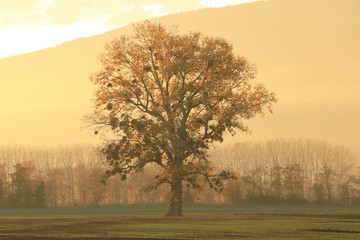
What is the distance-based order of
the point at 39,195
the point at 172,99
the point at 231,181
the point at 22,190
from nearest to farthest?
the point at 172,99
the point at 231,181
the point at 22,190
the point at 39,195

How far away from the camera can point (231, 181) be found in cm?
10788

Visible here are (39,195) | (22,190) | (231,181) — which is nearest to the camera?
(231,181)

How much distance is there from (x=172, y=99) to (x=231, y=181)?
152ft

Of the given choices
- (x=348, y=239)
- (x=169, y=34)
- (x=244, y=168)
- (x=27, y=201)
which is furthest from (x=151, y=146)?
(x=244, y=168)

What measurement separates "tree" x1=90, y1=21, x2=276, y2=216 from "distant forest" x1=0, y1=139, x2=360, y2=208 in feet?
16.0

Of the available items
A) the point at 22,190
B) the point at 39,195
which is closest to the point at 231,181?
the point at 39,195

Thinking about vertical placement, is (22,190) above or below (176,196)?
above

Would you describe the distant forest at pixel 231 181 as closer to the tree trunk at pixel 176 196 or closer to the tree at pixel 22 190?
the tree at pixel 22 190

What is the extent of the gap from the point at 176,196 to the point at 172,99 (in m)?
10.1

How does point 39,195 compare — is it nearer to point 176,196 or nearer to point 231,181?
point 231,181

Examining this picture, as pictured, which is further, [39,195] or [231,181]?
[39,195]

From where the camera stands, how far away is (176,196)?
6444 centimetres

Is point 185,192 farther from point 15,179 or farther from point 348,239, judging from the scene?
point 348,239

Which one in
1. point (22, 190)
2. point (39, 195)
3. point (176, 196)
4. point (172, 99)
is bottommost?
point (176, 196)
